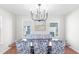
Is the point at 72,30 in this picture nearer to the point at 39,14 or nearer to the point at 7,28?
the point at 39,14

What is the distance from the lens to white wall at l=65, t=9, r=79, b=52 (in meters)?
3.20

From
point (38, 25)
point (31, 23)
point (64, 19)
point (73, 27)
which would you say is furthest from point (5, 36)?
point (73, 27)

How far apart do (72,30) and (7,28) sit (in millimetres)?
1982

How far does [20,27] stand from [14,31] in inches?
8.0

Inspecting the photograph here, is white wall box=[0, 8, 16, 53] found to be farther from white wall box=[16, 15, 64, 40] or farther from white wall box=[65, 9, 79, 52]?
white wall box=[65, 9, 79, 52]

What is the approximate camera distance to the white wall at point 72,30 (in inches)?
126

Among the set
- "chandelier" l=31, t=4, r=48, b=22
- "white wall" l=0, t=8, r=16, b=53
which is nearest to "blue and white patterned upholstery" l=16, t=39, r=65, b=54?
"white wall" l=0, t=8, r=16, b=53

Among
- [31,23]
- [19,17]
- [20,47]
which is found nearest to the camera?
[20,47]

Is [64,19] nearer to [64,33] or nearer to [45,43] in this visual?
[64,33]

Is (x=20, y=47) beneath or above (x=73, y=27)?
beneath

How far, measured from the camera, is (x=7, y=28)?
3061mm

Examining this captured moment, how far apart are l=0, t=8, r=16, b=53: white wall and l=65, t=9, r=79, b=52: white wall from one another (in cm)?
159

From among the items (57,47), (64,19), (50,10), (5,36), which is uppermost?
(50,10)

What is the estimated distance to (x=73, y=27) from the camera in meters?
3.28
